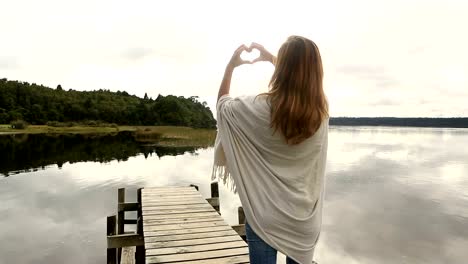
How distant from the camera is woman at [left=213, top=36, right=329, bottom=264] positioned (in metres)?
2.39

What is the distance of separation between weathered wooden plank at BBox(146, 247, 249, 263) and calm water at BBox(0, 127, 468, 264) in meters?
5.85

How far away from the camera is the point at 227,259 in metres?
6.04

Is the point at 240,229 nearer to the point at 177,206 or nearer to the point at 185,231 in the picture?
the point at 185,231

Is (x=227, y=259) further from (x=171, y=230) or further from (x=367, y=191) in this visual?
(x=367, y=191)

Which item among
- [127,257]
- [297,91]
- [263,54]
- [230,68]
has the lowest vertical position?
[127,257]

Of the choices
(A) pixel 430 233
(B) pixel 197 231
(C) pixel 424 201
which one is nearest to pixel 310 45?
(B) pixel 197 231

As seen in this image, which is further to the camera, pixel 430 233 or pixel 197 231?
pixel 430 233

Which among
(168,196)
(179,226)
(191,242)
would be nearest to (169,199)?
(168,196)

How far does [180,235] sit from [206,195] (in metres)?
12.2

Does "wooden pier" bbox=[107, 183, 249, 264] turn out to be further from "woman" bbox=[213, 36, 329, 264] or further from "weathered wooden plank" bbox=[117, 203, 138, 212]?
"woman" bbox=[213, 36, 329, 264]

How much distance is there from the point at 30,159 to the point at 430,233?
3099 centimetres

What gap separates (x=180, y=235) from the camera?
728 cm

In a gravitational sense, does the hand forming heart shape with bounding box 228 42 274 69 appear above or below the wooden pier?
above

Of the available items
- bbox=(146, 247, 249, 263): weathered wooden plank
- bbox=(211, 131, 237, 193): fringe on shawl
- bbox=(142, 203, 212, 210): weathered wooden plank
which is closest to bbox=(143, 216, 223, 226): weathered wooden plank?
bbox=(142, 203, 212, 210): weathered wooden plank
